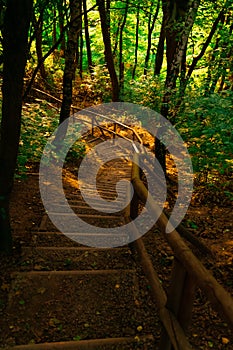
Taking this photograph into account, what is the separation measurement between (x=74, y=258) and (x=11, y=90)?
2272mm

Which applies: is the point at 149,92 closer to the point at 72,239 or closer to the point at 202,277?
the point at 72,239

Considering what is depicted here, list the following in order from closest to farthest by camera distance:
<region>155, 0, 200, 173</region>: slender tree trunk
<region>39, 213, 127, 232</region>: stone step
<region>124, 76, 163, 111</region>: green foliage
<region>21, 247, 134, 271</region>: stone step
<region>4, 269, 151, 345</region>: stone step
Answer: <region>4, 269, 151, 345</region>: stone step, <region>21, 247, 134, 271</region>: stone step, <region>39, 213, 127, 232</region>: stone step, <region>155, 0, 200, 173</region>: slender tree trunk, <region>124, 76, 163, 111</region>: green foliage

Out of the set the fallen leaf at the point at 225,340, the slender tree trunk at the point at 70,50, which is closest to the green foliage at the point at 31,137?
the slender tree trunk at the point at 70,50

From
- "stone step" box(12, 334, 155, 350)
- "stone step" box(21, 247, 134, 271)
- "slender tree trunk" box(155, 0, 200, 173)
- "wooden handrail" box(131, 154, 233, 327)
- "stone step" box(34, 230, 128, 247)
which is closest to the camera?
"wooden handrail" box(131, 154, 233, 327)

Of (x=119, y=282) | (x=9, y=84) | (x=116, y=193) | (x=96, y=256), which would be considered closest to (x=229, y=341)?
(x=119, y=282)

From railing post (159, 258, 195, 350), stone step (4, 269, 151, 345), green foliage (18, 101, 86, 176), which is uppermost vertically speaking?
railing post (159, 258, 195, 350)

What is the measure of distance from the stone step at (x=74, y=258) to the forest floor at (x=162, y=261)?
90 mm

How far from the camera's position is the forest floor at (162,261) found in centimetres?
296

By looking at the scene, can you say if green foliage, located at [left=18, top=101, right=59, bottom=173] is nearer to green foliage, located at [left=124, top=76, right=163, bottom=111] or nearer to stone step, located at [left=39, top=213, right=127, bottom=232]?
stone step, located at [left=39, top=213, right=127, bottom=232]

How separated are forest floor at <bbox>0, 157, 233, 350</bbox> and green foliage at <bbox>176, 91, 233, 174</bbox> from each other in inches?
43.7

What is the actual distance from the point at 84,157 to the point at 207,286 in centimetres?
970

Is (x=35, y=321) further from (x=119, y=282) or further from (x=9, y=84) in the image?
(x=9, y=84)

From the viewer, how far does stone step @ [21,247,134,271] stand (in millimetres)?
3869

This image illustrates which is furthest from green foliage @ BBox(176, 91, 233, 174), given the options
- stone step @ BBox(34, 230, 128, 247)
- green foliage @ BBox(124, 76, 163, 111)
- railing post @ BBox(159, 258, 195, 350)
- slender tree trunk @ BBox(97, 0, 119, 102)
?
slender tree trunk @ BBox(97, 0, 119, 102)
